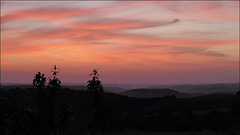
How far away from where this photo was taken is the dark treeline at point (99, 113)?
159 feet

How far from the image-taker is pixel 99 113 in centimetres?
4959

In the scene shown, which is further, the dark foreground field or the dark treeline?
the dark foreground field

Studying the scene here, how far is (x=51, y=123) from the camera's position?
156 ft

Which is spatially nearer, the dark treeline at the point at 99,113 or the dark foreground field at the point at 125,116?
the dark treeline at the point at 99,113

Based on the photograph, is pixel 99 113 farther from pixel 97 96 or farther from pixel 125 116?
pixel 125 116

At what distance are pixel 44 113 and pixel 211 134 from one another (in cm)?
3716

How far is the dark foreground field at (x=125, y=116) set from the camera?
169 ft

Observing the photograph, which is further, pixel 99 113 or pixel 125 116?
pixel 125 116

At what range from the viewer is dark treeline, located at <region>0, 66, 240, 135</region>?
48406 millimetres

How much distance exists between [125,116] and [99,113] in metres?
51.6

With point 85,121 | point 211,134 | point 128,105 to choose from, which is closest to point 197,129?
point 211,134

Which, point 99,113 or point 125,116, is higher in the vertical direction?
point 99,113

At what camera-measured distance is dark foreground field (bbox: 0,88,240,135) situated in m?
51.5

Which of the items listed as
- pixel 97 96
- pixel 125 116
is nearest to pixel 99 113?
pixel 97 96
